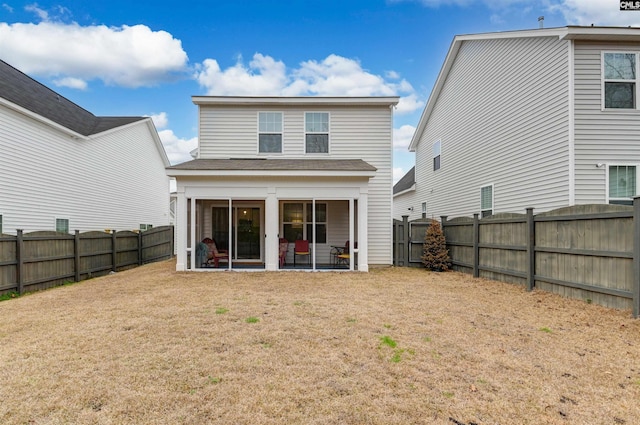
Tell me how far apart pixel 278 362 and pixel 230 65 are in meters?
17.9

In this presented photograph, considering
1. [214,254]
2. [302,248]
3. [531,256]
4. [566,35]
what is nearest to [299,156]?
[302,248]

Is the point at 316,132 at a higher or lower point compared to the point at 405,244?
higher

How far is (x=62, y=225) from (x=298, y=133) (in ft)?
31.2

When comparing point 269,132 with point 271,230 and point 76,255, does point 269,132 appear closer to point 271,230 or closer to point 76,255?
point 271,230

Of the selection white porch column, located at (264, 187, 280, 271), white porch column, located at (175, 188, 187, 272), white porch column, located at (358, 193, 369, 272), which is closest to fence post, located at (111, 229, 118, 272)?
white porch column, located at (175, 188, 187, 272)

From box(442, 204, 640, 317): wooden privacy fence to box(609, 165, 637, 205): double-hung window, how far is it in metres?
2.77

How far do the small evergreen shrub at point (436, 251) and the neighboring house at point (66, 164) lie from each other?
42.3ft

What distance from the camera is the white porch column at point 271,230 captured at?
33.8 feet

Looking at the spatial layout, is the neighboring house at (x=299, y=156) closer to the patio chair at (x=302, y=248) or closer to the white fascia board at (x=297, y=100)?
the white fascia board at (x=297, y=100)

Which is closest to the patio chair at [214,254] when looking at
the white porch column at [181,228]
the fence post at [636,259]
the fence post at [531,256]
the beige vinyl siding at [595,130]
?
the white porch column at [181,228]

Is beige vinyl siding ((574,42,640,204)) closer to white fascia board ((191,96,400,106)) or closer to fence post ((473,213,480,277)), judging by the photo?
fence post ((473,213,480,277))

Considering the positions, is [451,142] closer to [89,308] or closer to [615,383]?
[615,383]

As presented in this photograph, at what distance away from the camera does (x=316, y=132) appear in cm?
1249

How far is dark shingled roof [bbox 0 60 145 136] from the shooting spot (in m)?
11.5
